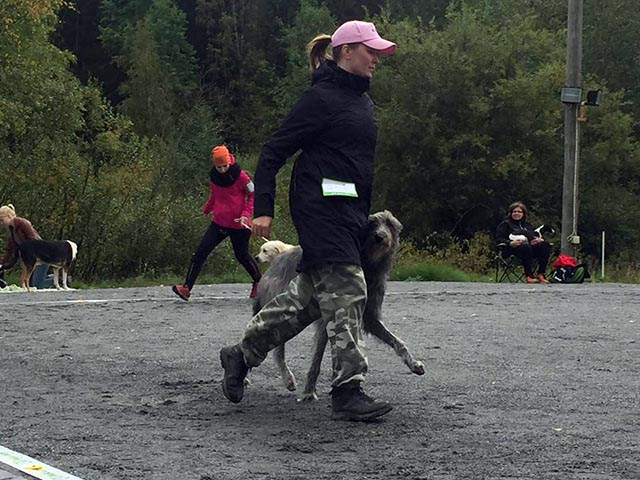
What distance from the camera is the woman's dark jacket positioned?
19.5m

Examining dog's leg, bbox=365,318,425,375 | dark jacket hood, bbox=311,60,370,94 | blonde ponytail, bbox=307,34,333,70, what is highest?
blonde ponytail, bbox=307,34,333,70

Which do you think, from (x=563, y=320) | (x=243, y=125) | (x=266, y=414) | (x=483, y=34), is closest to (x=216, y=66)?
(x=243, y=125)

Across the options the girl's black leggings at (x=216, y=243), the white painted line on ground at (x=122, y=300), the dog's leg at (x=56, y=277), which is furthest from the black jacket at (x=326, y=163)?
the dog's leg at (x=56, y=277)

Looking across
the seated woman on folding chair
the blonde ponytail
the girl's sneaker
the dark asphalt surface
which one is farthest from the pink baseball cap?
the seated woman on folding chair

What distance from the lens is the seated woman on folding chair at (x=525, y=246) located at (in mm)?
19297

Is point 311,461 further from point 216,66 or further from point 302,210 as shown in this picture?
point 216,66

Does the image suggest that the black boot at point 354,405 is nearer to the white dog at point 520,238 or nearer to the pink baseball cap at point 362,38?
the pink baseball cap at point 362,38

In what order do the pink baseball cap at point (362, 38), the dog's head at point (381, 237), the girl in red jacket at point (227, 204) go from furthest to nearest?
the girl in red jacket at point (227, 204)
the dog's head at point (381, 237)
the pink baseball cap at point (362, 38)

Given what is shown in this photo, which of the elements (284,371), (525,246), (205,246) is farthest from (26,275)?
(284,371)

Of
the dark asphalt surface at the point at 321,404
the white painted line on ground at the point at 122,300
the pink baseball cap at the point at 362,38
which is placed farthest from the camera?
the white painted line on ground at the point at 122,300

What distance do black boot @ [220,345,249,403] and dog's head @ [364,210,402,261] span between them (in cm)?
91

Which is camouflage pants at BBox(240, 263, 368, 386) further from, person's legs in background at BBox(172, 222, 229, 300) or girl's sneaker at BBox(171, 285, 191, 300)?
girl's sneaker at BBox(171, 285, 191, 300)

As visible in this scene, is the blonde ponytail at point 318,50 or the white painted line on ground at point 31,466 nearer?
the white painted line on ground at point 31,466

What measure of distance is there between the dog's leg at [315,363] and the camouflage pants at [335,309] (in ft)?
1.64
